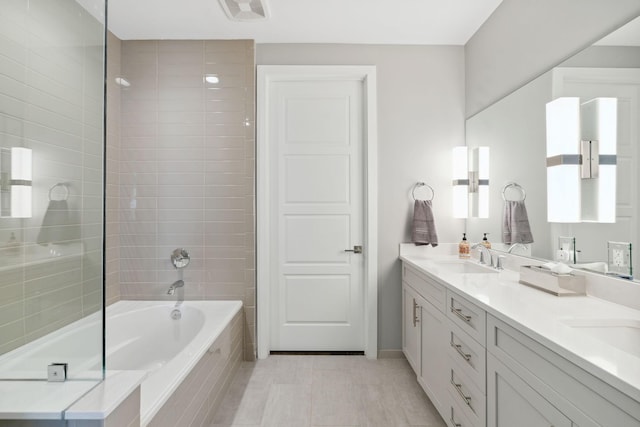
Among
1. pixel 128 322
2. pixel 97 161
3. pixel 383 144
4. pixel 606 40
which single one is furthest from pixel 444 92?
pixel 128 322

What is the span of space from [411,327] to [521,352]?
53.9 inches

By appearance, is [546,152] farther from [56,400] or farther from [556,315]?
[56,400]

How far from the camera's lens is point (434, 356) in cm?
196

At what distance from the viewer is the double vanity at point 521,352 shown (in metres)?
0.83

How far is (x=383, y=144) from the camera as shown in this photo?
9.03ft

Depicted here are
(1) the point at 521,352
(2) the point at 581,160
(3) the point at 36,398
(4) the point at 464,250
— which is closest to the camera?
(3) the point at 36,398

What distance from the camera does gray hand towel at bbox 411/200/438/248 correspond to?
262 cm

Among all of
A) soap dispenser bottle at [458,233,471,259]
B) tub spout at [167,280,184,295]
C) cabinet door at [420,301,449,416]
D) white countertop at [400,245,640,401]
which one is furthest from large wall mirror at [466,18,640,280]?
tub spout at [167,280,184,295]

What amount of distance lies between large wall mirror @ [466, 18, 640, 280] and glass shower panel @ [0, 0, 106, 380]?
1.89 metres

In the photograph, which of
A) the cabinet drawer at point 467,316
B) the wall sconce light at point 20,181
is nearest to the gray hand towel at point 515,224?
the cabinet drawer at point 467,316

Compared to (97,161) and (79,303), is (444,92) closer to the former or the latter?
(97,161)

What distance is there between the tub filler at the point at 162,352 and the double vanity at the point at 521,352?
4.26 ft

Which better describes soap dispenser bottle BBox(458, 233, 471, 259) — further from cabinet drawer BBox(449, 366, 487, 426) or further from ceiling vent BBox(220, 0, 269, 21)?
ceiling vent BBox(220, 0, 269, 21)

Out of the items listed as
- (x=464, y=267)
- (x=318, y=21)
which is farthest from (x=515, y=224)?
(x=318, y=21)
